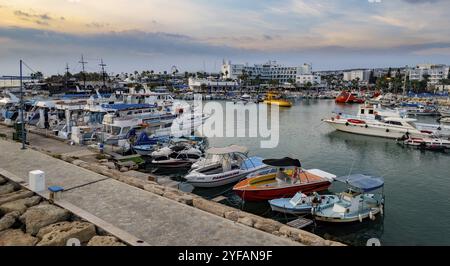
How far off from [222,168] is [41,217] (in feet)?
39.1

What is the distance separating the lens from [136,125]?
3167 cm

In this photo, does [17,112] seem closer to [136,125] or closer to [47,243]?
[136,125]

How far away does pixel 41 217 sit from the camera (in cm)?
1030

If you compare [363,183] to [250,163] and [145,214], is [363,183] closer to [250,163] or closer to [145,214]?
[250,163]

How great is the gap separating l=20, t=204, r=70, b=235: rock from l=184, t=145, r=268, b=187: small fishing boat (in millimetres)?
9460

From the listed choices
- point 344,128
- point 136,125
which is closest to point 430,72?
→ point 344,128

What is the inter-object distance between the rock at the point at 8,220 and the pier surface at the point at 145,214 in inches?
62.5

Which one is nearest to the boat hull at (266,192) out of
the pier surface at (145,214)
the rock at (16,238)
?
the pier surface at (145,214)

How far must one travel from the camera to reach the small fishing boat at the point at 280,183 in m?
17.5

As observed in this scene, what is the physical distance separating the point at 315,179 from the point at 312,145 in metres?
16.2

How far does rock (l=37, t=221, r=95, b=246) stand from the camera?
891cm

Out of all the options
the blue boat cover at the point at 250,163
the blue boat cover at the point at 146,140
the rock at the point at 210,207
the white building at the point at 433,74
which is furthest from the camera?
the white building at the point at 433,74

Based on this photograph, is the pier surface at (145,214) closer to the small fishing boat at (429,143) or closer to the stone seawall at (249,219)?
the stone seawall at (249,219)

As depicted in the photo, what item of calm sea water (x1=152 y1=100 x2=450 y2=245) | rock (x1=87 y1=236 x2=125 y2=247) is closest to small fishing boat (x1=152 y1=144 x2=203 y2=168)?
calm sea water (x1=152 y1=100 x2=450 y2=245)
